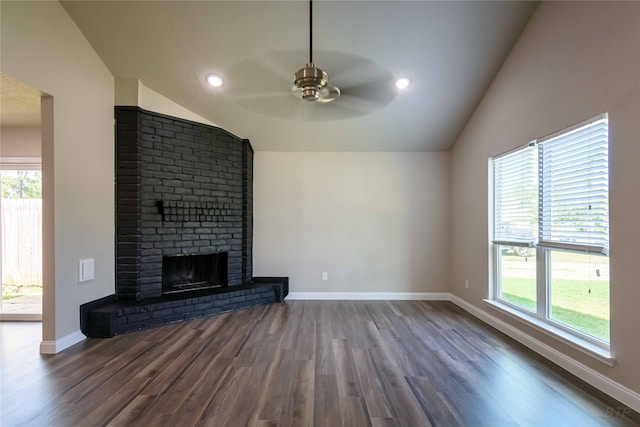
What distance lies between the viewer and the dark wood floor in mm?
1760

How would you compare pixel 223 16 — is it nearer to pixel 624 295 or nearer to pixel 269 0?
pixel 269 0

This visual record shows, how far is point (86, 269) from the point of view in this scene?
2906mm

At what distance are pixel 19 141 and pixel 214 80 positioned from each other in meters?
2.70

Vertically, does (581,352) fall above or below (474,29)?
below

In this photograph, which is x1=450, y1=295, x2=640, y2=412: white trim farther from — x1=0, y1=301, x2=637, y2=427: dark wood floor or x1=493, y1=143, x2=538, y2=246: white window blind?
x1=493, y1=143, x2=538, y2=246: white window blind

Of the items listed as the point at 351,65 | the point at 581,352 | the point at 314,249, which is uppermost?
the point at 351,65

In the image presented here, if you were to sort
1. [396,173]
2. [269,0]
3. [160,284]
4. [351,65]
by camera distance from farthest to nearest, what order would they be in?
[396,173] < [160,284] < [351,65] < [269,0]

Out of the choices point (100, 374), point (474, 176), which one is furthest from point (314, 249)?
point (100, 374)

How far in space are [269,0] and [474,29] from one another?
1.99m

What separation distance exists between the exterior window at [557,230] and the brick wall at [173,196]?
11.2ft

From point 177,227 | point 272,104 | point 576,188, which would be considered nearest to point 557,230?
point 576,188

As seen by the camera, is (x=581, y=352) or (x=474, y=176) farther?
(x=474, y=176)

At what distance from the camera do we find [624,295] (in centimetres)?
187

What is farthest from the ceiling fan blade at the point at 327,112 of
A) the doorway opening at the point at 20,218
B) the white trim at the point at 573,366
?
the doorway opening at the point at 20,218
